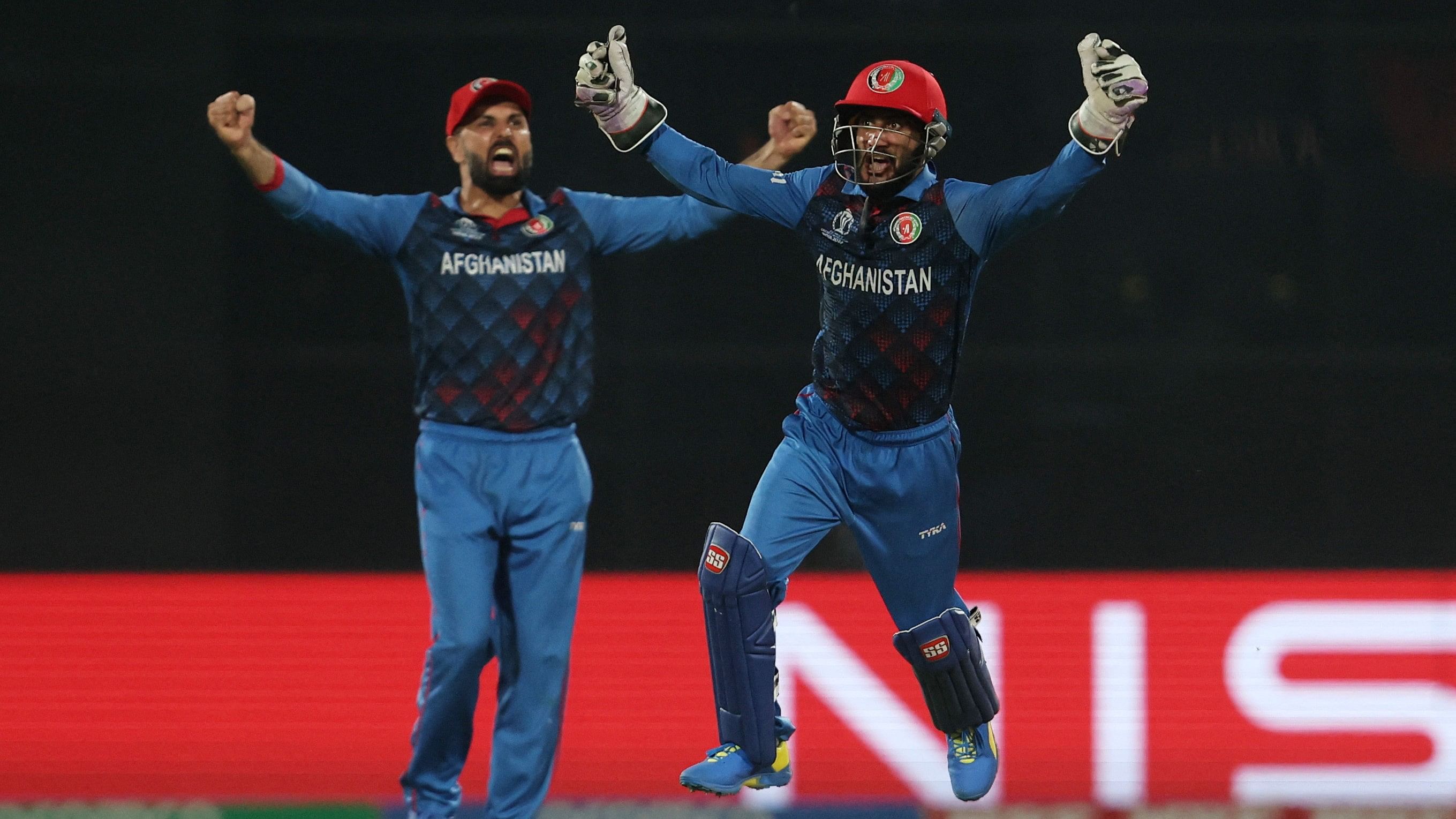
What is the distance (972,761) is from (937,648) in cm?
36

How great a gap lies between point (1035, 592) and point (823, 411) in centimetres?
178

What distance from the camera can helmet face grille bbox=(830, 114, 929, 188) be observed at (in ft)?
14.4

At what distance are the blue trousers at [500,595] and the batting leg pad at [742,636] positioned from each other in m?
0.51

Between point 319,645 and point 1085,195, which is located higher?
point 1085,195

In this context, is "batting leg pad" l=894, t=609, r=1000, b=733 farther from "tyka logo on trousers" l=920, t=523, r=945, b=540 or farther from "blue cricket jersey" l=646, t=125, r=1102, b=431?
"blue cricket jersey" l=646, t=125, r=1102, b=431

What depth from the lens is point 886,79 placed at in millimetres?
4406

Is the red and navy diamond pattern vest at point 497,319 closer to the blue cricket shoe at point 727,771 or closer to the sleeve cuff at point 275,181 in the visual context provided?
the sleeve cuff at point 275,181

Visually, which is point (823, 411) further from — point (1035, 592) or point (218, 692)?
point (218, 692)

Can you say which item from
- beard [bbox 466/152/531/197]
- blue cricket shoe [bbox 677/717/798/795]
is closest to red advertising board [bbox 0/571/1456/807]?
blue cricket shoe [bbox 677/717/798/795]

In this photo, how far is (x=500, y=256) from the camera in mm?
4801

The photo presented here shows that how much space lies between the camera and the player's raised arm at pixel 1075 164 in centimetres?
406

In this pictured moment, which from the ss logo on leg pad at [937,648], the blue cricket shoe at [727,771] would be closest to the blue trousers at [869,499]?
the ss logo on leg pad at [937,648]

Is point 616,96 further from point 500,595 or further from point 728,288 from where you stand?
point 728,288

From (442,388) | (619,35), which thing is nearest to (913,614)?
(442,388)
